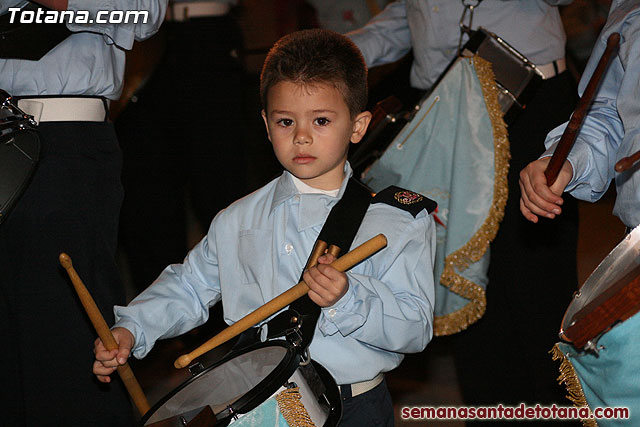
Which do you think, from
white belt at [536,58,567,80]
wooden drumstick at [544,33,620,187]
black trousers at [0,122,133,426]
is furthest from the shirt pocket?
white belt at [536,58,567,80]

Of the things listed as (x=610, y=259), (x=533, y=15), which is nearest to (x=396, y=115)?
(x=533, y=15)

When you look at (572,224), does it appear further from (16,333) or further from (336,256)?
Result: (16,333)

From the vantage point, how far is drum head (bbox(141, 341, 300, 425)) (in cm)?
148

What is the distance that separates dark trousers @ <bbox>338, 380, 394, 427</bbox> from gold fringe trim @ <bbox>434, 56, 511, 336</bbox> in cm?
74

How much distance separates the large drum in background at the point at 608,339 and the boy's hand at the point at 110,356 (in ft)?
2.80

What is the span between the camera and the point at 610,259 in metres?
1.38

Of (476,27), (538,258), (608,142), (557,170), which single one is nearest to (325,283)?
(557,170)

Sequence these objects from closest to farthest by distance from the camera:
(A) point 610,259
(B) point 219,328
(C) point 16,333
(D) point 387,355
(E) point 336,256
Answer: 1. (A) point 610,259
2. (E) point 336,256
3. (D) point 387,355
4. (C) point 16,333
5. (B) point 219,328

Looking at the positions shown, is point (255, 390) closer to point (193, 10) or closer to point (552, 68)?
point (552, 68)

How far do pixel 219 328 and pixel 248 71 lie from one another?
1.41 m

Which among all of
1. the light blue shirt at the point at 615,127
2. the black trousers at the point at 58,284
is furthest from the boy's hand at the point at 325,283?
the black trousers at the point at 58,284

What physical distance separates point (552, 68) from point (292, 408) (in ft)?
4.97

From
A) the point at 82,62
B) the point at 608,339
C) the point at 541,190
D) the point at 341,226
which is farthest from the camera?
the point at 82,62

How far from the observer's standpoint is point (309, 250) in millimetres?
1768
